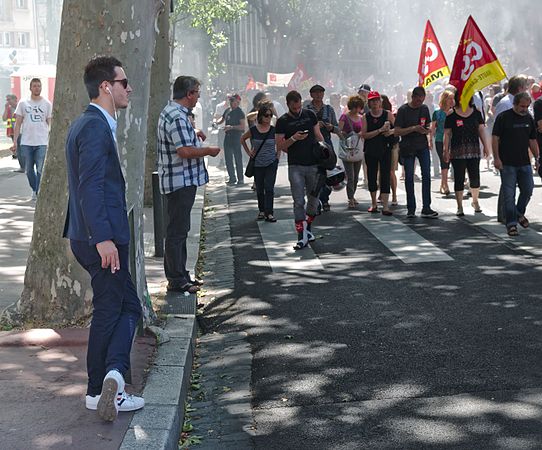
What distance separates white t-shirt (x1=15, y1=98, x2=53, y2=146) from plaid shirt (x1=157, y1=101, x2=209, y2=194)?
746 cm

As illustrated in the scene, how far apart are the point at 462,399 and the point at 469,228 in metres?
7.74

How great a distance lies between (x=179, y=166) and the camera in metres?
9.38

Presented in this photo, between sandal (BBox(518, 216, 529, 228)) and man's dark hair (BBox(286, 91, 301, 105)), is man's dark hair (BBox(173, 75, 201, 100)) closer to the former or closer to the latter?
man's dark hair (BBox(286, 91, 301, 105))

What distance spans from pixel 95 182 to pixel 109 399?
1.04m

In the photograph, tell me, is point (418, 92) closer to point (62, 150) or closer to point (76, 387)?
point (62, 150)

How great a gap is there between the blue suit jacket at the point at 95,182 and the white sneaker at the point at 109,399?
67cm

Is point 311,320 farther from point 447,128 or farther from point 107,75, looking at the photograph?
point 447,128

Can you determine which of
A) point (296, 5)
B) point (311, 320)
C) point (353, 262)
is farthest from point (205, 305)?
point (296, 5)

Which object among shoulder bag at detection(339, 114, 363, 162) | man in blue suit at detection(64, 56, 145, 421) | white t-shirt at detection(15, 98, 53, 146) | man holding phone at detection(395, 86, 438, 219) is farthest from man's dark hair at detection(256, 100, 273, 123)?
man in blue suit at detection(64, 56, 145, 421)

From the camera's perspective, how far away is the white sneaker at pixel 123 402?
572 cm

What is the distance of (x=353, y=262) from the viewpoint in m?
11.6

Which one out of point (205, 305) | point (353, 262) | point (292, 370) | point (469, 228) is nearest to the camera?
point (292, 370)

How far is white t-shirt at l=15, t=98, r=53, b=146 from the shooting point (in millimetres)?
16516

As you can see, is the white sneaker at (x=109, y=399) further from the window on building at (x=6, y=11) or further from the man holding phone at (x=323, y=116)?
the window on building at (x=6, y=11)
